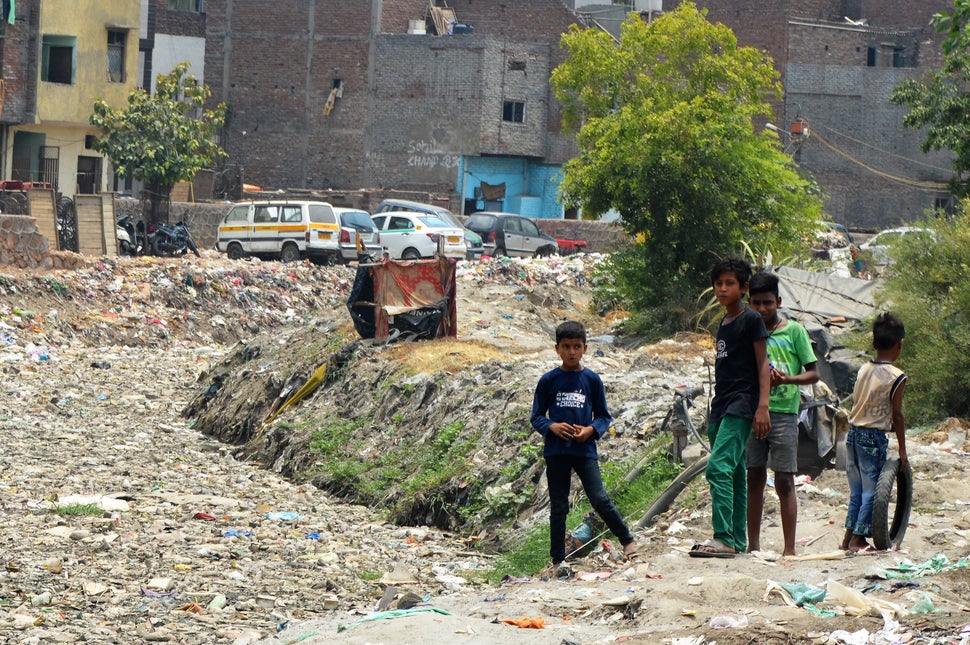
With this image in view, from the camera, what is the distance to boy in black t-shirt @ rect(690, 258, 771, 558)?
684 cm

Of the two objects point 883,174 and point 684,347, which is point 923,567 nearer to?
point 684,347

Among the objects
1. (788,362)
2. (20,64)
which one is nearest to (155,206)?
(20,64)

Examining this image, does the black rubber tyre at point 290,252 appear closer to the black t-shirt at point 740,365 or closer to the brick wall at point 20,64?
the brick wall at point 20,64

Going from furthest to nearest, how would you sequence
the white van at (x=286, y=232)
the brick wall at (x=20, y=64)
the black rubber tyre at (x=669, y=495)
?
the brick wall at (x=20, y=64)
the white van at (x=286, y=232)
the black rubber tyre at (x=669, y=495)

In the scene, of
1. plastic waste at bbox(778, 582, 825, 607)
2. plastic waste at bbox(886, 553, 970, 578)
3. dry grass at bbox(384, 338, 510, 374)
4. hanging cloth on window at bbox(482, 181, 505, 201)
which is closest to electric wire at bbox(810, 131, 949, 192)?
hanging cloth on window at bbox(482, 181, 505, 201)

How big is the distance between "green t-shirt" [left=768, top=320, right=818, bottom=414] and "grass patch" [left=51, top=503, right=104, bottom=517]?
5.50m

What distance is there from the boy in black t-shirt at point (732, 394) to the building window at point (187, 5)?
52305 millimetres

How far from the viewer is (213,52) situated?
52.5 meters

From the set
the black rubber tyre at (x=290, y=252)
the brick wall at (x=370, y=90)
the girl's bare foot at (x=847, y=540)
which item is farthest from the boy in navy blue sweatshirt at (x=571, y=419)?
the brick wall at (x=370, y=90)

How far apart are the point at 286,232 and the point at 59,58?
32.5ft

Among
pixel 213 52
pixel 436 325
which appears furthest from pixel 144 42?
pixel 436 325

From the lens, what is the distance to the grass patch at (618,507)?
8.84m

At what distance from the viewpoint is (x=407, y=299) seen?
15.5m

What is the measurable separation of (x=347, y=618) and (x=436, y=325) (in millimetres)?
8555
